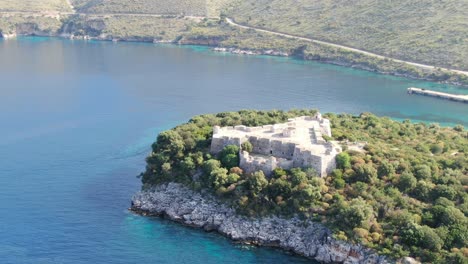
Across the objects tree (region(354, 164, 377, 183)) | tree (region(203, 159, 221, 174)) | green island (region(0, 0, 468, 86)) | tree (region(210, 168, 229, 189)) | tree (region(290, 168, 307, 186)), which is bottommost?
tree (region(210, 168, 229, 189))

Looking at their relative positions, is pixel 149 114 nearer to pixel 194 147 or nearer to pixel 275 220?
pixel 194 147

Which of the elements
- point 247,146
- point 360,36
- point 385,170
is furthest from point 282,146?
point 360,36

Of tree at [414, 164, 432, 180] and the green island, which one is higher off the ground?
the green island

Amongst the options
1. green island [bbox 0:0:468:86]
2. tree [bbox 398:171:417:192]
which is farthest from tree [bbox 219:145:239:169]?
green island [bbox 0:0:468:86]

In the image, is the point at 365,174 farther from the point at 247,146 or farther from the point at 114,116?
the point at 114,116

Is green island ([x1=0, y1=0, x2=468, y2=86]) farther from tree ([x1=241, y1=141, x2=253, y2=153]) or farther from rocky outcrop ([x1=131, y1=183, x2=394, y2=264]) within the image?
rocky outcrop ([x1=131, y1=183, x2=394, y2=264])


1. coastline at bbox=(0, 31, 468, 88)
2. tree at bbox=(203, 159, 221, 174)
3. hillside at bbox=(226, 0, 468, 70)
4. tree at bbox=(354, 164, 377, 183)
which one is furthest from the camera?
hillside at bbox=(226, 0, 468, 70)

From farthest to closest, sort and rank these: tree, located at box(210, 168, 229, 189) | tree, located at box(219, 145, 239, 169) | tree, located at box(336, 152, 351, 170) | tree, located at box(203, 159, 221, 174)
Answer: tree, located at box(219, 145, 239, 169)
tree, located at box(203, 159, 221, 174)
tree, located at box(210, 168, 229, 189)
tree, located at box(336, 152, 351, 170)
